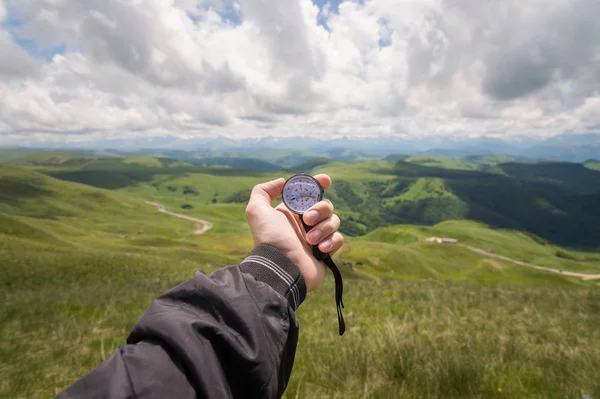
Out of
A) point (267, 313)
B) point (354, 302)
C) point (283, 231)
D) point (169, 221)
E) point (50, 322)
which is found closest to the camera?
point (267, 313)

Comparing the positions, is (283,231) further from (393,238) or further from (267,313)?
(393,238)

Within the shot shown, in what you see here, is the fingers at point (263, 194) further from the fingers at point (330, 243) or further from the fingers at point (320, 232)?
the fingers at point (330, 243)

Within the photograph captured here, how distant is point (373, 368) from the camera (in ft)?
15.6

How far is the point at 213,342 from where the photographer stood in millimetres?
2002

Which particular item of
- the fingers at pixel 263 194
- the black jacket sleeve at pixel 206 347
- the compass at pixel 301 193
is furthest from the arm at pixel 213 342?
the compass at pixel 301 193

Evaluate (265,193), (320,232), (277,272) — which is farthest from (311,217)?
(265,193)

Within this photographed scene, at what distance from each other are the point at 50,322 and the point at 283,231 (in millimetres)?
8157

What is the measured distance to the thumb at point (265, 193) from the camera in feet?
12.9

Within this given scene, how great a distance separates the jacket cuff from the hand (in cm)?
29

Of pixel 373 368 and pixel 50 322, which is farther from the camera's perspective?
pixel 50 322

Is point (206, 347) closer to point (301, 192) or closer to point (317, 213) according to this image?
point (317, 213)

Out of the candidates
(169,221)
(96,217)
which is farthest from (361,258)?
(96,217)

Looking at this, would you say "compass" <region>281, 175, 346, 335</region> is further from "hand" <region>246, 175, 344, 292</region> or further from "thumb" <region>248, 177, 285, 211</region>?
"hand" <region>246, 175, 344, 292</region>

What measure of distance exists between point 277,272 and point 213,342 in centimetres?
96
